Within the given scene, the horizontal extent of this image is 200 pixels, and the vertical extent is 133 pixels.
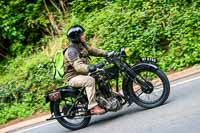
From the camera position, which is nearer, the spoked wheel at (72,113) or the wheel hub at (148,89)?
the wheel hub at (148,89)

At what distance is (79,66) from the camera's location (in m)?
8.74

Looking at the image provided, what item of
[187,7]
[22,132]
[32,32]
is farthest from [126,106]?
[32,32]

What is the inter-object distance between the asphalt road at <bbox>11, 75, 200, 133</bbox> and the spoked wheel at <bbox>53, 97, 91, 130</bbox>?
0.55ft

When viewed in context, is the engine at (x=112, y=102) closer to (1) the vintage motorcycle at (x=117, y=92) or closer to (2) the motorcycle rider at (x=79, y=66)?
(1) the vintage motorcycle at (x=117, y=92)

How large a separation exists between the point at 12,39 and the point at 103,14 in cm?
386

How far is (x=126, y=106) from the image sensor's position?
9.56 meters

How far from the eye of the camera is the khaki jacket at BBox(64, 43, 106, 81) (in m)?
8.77

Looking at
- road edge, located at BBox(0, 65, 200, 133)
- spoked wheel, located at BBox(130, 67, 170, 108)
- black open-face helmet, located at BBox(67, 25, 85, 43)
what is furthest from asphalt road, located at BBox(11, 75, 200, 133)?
black open-face helmet, located at BBox(67, 25, 85, 43)

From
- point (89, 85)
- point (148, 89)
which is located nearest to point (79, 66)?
point (89, 85)

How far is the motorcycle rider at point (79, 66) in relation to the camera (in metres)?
8.79

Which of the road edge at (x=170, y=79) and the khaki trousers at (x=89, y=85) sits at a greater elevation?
the khaki trousers at (x=89, y=85)

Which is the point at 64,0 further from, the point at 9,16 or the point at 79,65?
the point at 79,65

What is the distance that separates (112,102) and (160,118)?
1.06m

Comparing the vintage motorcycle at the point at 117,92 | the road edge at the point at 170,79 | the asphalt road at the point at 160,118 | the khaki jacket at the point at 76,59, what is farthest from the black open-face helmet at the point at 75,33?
the road edge at the point at 170,79
